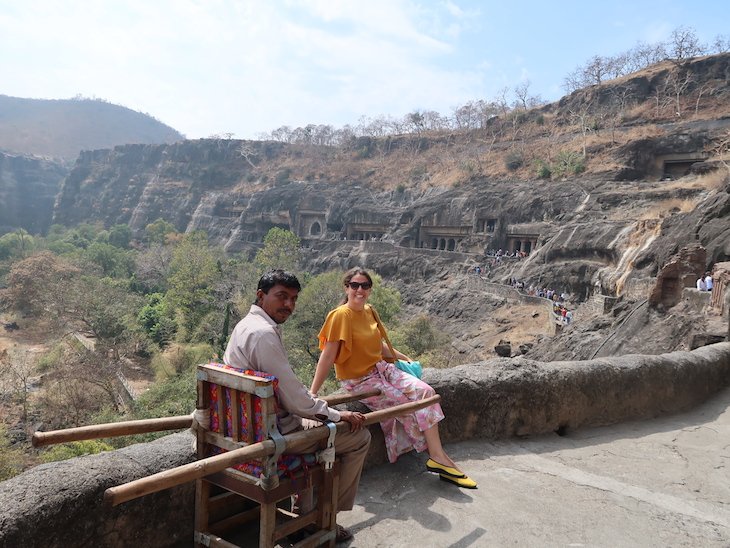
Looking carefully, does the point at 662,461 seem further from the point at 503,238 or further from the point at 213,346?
the point at 503,238

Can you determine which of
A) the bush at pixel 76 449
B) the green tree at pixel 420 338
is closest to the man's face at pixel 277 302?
the bush at pixel 76 449

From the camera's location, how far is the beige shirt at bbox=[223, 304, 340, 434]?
7.55 feet

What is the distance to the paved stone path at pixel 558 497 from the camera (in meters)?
2.76

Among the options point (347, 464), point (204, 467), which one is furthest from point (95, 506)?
point (347, 464)

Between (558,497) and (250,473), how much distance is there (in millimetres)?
2027

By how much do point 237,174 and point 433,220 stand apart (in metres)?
40.1

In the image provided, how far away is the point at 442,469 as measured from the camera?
129 inches

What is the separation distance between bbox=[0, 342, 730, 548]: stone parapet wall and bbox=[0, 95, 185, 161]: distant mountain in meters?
161

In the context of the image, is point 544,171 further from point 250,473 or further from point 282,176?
point 250,473

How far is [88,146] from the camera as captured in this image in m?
150

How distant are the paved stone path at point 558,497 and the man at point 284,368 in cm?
38

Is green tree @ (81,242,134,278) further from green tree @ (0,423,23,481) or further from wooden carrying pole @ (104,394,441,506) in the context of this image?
wooden carrying pole @ (104,394,441,506)

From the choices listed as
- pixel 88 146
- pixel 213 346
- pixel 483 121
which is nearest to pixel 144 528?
pixel 213 346

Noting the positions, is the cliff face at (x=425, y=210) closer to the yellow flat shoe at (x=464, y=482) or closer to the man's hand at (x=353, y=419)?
the yellow flat shoe at (x=464, y=482)
